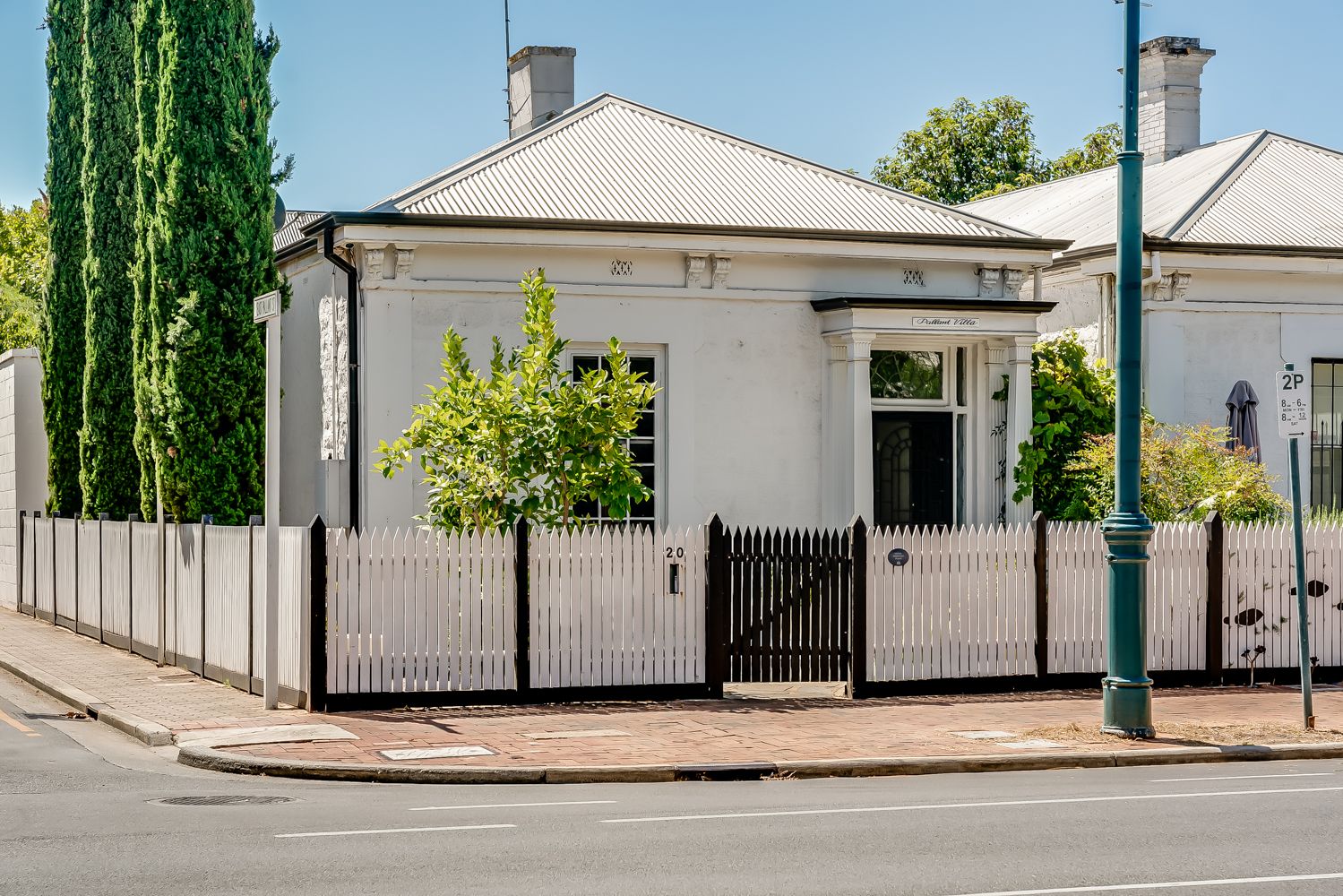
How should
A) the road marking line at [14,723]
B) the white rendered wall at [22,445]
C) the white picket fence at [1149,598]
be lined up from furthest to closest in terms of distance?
1. the white rendered wall at [22,445]
2. the white picket fence at [1149,598]
3. the road marking line at [14,723]

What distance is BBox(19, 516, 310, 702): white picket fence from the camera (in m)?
14.2

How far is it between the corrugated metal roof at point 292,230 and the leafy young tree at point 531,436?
21.7 ft

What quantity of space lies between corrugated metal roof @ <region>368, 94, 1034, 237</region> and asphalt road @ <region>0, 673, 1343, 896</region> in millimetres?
9166

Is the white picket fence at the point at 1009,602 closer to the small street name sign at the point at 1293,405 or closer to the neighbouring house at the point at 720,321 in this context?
the small street name sign at the point at 1293,405

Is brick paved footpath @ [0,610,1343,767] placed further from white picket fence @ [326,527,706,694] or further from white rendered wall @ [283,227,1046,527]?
white rendered wall @ [283,227,1046,527]

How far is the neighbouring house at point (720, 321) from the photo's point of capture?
60.5 feet

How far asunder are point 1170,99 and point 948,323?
9.91 metres

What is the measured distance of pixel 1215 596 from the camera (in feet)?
52.4

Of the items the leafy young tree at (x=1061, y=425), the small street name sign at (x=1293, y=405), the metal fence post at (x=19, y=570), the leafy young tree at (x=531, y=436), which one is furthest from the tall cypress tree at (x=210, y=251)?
the small street name sign at (x=1293, y=405)


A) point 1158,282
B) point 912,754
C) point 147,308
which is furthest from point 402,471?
point 1158,282

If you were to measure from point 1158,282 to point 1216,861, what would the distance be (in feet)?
47.0

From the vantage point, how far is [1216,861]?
7957mm

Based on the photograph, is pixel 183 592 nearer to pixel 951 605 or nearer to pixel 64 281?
pixel 951 605

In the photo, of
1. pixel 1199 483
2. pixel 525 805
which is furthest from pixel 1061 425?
pixel 525 805
